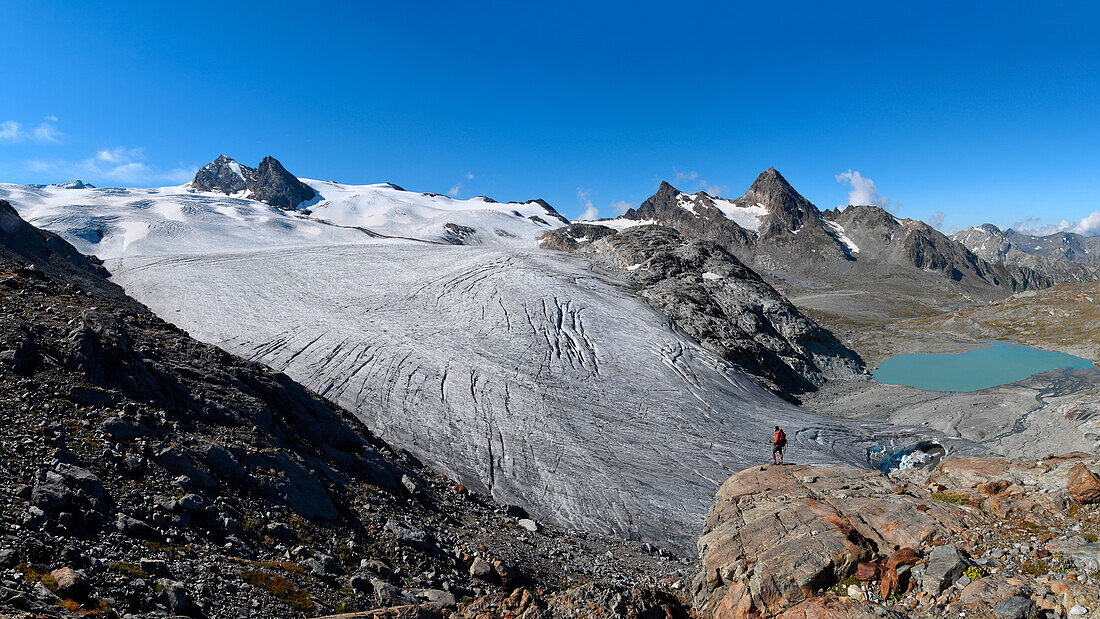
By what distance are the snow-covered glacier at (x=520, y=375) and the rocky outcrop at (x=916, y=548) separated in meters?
8.73

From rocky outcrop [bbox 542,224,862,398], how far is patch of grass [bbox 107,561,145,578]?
36320mm

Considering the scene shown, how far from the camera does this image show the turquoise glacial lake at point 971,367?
56531 millimetres

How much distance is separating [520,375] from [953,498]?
881 inches

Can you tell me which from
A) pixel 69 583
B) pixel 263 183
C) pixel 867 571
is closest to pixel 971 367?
pixel 867 571

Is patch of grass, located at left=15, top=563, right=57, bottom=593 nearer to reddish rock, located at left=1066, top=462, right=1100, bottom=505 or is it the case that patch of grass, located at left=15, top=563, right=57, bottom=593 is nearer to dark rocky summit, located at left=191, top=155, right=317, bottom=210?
reddish rock, located at left=1066, top=462, right=1100, bottom=505

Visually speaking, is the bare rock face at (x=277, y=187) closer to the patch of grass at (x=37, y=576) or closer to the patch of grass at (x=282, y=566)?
the patch of grass at (x=282, y=566)

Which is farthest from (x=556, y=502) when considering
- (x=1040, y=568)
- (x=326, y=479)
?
(x=1040, y=568)

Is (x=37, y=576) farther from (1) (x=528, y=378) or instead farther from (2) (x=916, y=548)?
(1) (x=528, y=378)

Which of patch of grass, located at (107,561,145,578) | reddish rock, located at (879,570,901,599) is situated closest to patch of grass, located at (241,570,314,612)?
patch of grass, located at (107,561,145,578)

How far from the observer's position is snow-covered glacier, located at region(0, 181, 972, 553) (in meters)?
23.0

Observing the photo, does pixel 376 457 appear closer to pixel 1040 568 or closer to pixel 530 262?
pixel 1040 568

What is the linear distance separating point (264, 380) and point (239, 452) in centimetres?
626

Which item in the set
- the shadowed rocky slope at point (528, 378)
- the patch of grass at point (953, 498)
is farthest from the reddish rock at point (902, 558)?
the shadowed rocky slope at point (528, 378)

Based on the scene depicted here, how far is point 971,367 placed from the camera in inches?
2598
